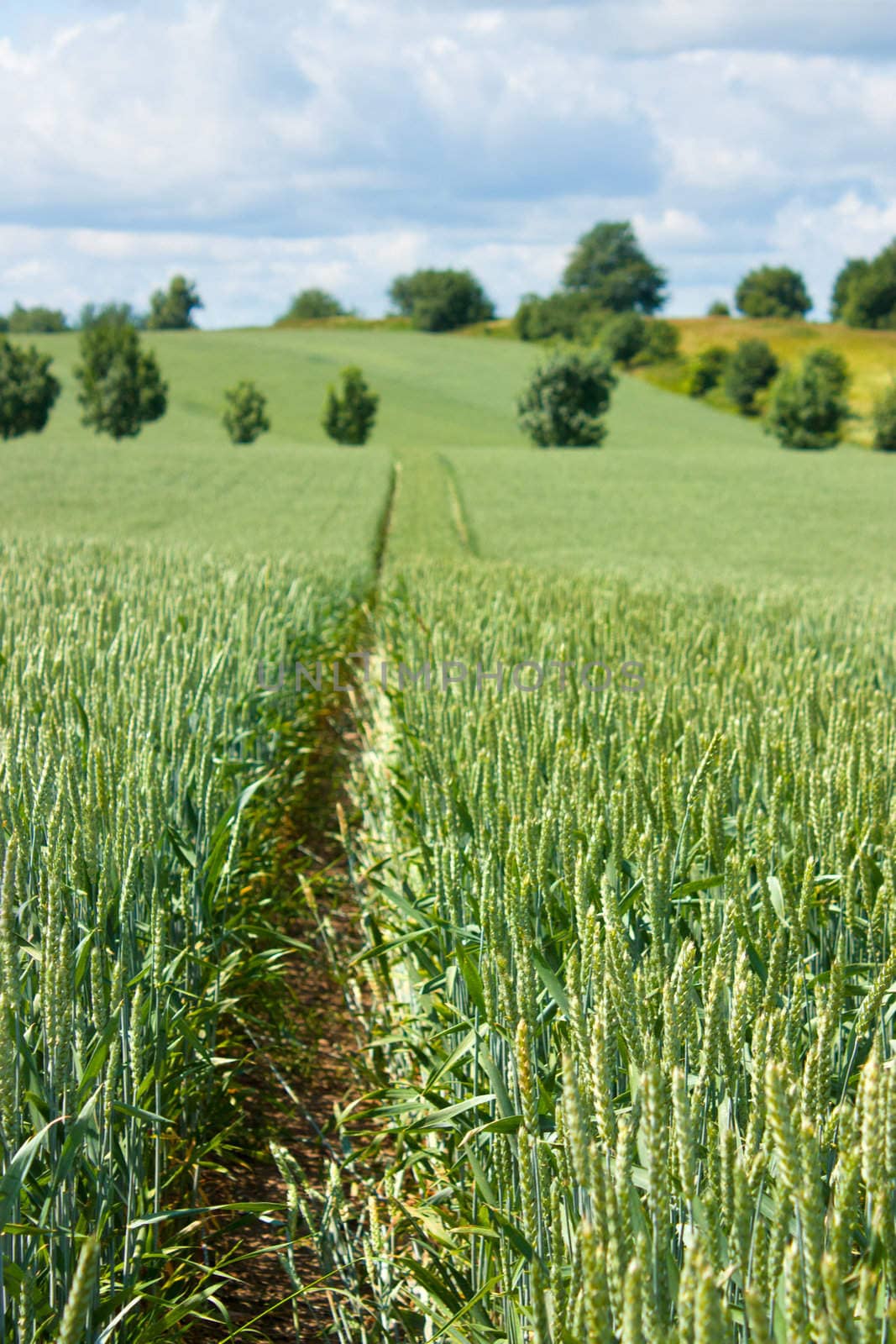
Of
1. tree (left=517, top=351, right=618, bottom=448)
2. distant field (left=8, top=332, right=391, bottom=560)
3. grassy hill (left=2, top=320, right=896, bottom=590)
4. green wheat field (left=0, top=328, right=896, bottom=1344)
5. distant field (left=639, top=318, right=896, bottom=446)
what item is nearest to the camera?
green wheat field (left=0, top=328, right=896, bottom=1344)

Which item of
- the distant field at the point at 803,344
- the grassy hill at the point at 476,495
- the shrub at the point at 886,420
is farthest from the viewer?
the distant field at the point at 803,344

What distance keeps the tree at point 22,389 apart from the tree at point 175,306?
53006 millimetres

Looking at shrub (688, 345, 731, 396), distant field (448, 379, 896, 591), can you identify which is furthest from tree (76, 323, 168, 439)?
shrub (688, 345, 731, 396)

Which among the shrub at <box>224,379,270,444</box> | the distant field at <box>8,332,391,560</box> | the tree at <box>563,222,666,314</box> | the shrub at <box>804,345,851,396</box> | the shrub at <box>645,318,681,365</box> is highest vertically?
the tree at <box>563,222,666,314</box>

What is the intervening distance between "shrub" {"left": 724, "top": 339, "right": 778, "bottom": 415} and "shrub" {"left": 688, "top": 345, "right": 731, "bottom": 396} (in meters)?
3.80

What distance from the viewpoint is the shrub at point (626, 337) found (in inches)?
3083

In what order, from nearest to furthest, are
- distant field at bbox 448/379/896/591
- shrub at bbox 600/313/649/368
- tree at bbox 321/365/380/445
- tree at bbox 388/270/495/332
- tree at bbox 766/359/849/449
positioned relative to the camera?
distant field at bbox 448/379/896/591, tree at bbox 321/365/380/445, tree at bbox 766/359/849/449, shrub at bbox 600/313/649/368, tree at bbox 388/270/495/332

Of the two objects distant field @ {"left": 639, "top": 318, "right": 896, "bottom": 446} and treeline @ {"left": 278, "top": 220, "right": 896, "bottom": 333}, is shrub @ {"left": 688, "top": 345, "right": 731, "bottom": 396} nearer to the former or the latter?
distant field @ {"left": 639, "top": 318, "right": 896, "bottom": 446}

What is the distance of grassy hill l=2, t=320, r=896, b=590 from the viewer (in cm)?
1797

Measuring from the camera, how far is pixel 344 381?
51062 millimetres

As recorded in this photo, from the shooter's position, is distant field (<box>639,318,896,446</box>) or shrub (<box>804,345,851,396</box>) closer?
shrub (<box>804,345,851,396</box>)

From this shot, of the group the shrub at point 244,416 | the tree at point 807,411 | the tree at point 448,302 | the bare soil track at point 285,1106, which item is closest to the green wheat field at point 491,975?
the bare soil track at point 285,1106

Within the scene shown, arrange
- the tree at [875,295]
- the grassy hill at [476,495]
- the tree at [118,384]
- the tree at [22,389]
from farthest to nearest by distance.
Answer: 1. the tree at [875,295]
2. the tree at [118,384]
3. the tree at [22,389]
4. the grassy hill at [476,495]

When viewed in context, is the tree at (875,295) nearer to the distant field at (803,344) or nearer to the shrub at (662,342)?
the distant field at (803,344)
